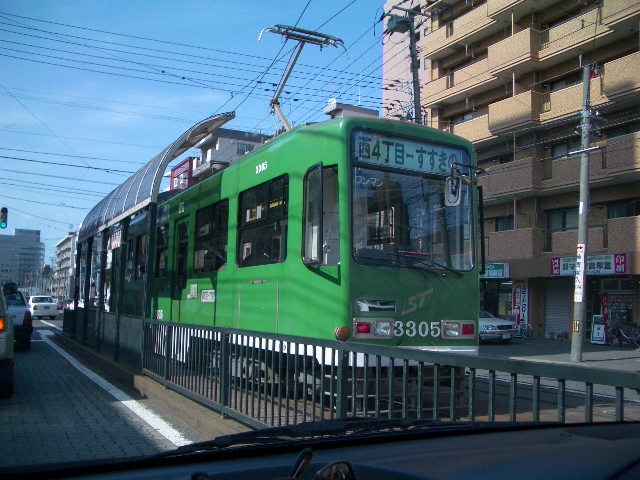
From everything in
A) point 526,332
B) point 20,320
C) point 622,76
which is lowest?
point 526,332

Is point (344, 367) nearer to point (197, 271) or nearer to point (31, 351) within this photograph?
point (197, 271)

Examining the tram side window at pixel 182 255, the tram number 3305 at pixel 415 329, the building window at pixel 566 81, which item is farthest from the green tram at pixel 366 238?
the building window at pixel 566 81

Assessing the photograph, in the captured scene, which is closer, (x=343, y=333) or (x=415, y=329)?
(x=343, y=333)

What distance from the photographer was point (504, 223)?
29078 mm

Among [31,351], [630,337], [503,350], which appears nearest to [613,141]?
[630,337]

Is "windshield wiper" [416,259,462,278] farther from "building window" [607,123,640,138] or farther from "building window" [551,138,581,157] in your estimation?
"building window" [551,138,581,157]

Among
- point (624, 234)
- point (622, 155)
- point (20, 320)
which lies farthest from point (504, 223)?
point (20, 320)

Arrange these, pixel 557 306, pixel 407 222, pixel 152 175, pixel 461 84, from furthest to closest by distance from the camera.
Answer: pixel 461 84, pixel 557 306, pixel 152 175, pixel 407 222

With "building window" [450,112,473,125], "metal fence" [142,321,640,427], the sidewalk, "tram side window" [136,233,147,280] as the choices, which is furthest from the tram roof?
"building window" [450,112,473,125]

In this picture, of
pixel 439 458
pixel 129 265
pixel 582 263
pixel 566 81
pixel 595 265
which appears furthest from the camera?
pixel 566 81

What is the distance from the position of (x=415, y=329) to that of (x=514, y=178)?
21125 mm

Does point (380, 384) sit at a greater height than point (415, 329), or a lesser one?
lesser

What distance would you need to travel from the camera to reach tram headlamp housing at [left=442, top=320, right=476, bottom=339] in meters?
7.31

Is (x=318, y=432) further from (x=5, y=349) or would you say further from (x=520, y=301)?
(x=520, y=301)
